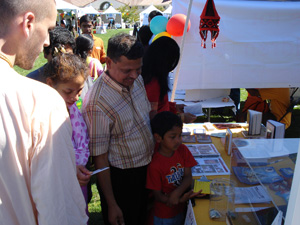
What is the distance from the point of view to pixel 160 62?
2064mm

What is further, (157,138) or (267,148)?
(157,138)

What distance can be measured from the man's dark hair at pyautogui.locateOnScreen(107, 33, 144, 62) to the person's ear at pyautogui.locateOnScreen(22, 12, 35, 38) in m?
0.68

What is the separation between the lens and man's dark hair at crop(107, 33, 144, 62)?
151cm

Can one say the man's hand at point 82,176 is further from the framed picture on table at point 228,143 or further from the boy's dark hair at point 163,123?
the framed picture on table at point 228,143

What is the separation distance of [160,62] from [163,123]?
1.62 ft

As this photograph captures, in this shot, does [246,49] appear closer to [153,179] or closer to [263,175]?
[153,179]

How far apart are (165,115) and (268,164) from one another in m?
0.77

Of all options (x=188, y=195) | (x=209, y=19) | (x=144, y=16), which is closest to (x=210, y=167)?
(x=188, y=195)

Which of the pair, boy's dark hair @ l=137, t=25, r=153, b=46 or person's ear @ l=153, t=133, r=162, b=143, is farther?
boy's dark hair @ l=137, t=25, r=153, b=46

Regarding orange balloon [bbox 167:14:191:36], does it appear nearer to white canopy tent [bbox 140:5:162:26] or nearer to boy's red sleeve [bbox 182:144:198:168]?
boy's red sleeve [bbox 182:144:198:168]

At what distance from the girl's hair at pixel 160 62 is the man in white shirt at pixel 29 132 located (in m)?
1.15

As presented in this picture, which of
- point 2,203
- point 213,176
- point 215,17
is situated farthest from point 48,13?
point 215,17

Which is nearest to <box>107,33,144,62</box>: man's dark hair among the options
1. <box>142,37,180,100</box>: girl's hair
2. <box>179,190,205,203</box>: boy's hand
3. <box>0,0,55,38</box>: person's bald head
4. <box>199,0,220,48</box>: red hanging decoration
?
<box>142,37,180,100</box>: girl's hair

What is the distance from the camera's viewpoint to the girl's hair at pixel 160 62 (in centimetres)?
204
